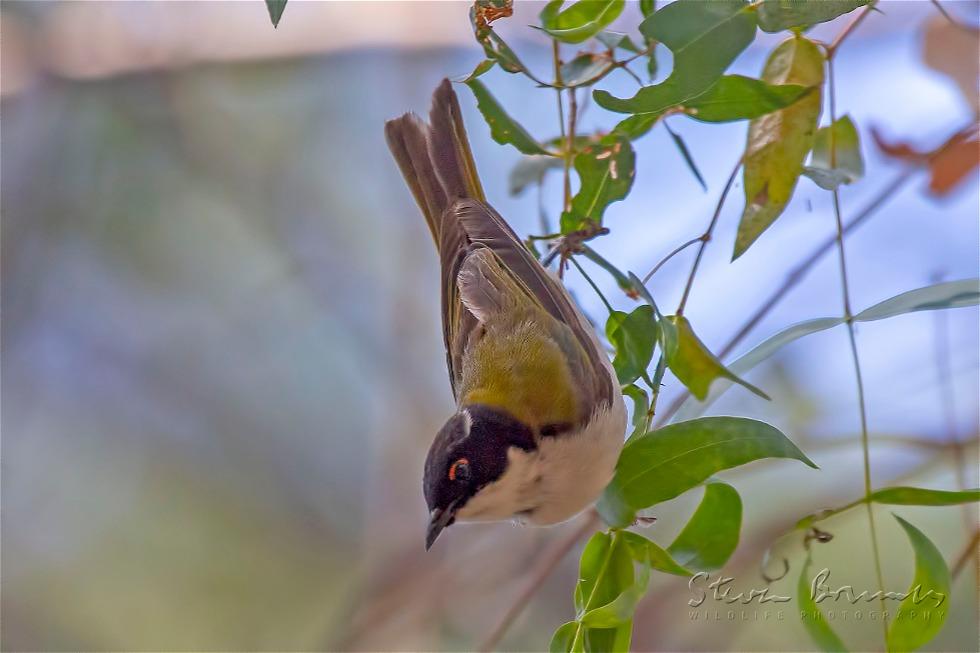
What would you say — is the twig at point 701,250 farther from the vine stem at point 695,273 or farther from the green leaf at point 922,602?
the green leaf at point 922,602

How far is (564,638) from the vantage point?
81cm

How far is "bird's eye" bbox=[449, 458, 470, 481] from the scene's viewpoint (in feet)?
3.60

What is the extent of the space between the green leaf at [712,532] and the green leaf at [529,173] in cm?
58

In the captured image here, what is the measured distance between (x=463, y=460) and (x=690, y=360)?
1.15 feet

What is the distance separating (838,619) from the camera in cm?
126

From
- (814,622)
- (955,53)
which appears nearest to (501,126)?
(814,622)

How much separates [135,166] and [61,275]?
0.58 metres

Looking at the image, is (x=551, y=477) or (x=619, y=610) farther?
(x=551, y=477)

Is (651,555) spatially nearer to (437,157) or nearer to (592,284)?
(592,284)

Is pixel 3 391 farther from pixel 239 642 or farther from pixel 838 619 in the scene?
pixel 838 619

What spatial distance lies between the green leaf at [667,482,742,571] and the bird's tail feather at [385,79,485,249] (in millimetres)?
705

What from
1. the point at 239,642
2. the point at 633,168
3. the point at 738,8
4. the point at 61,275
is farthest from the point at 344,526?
the point at 738,8

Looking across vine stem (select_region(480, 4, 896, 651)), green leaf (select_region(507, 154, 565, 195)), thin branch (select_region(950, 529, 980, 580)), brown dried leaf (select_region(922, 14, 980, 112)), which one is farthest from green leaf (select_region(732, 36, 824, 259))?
brown dried leaf (select_region(922, 14, 980, 112))

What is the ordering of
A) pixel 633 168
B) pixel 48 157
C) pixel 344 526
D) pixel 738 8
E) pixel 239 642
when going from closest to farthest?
pixel 738 8 < pixel 633 168 < pixel 239 642 < pixel 344 526 < pixel 48 157
